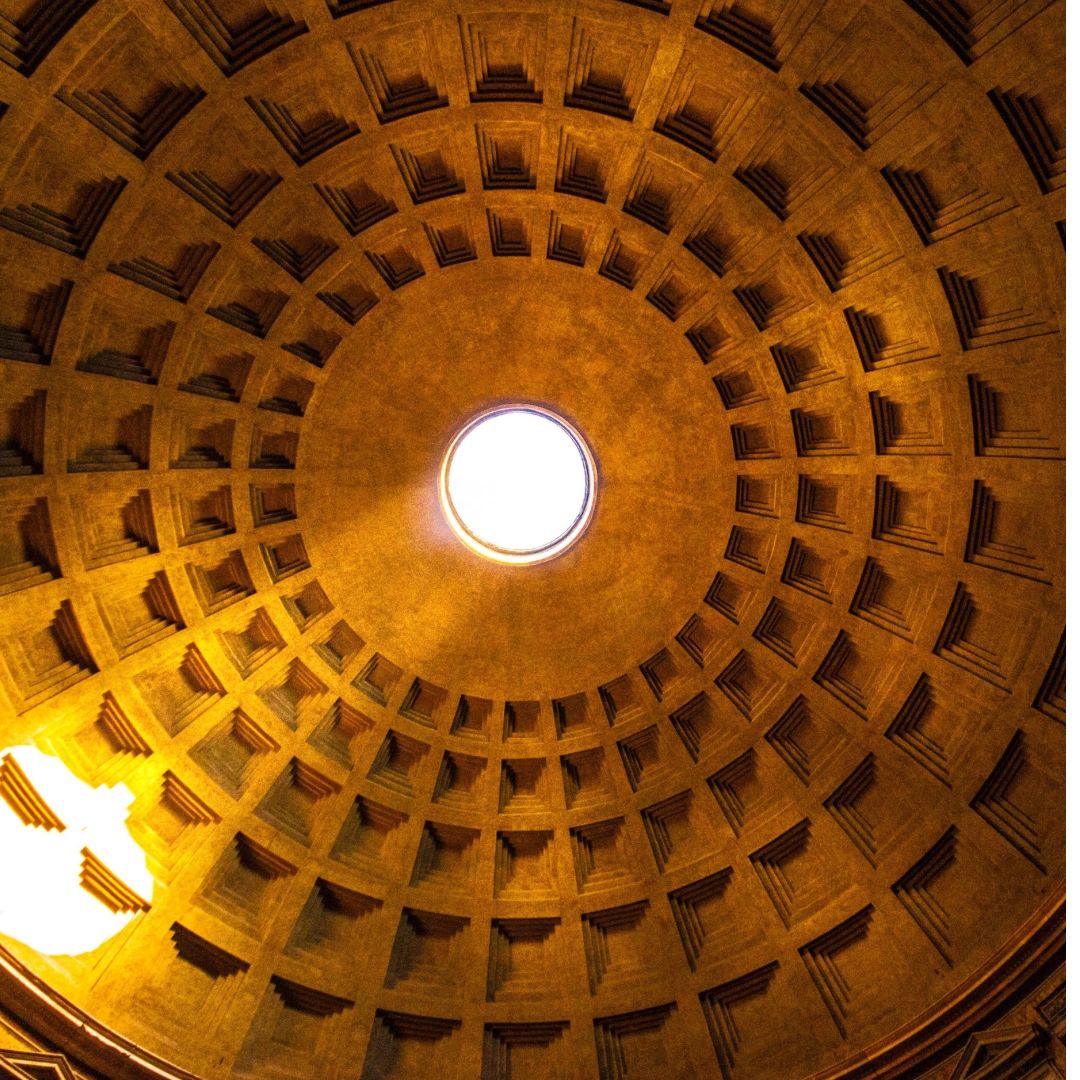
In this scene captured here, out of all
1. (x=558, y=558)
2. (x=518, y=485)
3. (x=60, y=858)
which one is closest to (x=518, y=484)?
(x=518, y=485)

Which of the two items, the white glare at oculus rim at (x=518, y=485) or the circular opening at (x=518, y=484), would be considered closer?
the circular opening at (x=518, y=484)

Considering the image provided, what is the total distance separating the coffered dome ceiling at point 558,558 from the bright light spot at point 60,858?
1.05 feet

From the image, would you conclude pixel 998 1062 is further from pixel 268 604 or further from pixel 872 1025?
pixel 268 604

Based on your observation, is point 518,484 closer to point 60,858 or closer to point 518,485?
point 518,485

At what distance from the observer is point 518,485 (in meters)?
32.4

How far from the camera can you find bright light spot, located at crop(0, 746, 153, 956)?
2170 cm

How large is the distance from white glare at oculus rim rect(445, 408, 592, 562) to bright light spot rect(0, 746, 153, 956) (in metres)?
11.9

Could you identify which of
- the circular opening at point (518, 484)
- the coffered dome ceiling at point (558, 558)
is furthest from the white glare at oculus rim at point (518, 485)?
the coffered dome ceiling at point (558, 558)

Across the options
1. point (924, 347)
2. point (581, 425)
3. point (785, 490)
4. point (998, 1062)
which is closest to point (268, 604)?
point (581, 425)

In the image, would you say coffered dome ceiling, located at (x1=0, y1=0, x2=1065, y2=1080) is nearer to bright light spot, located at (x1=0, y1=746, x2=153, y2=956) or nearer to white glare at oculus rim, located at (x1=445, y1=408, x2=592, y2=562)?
bright light spot, located at (x1=0, y1=746, x2=153, y2=956)

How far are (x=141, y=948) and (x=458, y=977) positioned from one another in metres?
7.83

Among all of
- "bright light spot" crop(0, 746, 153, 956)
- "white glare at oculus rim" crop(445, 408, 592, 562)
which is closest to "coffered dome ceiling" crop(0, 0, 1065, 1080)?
"bright light spot" crop(0, 746, 153, 956)

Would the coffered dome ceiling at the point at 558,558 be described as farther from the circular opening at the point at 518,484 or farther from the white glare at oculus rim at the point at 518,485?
the white glare at oculus rim at the point at 518,485

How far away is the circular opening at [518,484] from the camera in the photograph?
28.5m
